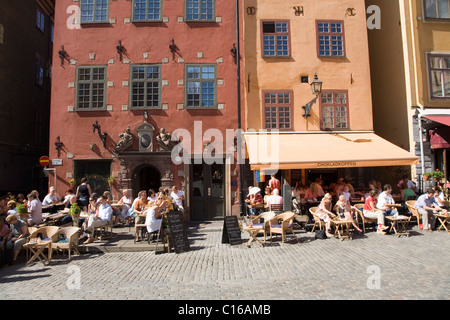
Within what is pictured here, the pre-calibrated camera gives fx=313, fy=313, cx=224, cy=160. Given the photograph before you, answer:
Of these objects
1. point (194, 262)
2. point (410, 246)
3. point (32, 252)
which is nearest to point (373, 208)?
point (410, 246)

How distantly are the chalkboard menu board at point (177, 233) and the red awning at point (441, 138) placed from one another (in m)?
10.7

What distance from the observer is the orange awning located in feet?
34.2

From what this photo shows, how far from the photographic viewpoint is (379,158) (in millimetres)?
10727

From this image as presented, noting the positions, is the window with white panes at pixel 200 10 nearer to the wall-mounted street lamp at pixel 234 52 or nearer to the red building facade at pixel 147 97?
the red building facade at pixel 147 97

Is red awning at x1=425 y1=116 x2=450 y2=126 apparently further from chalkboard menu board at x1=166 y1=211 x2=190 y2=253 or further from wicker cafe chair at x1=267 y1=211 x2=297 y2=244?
chalkboard menu board at x1=166 y1=211 x2=190 y2=253

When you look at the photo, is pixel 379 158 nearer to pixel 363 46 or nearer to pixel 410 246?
pixel 410 246

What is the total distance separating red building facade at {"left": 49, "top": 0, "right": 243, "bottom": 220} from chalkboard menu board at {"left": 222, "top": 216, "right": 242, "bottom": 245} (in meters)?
3.53

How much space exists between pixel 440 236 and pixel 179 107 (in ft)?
32.4

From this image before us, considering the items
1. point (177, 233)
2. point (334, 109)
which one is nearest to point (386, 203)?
point (334, 109)

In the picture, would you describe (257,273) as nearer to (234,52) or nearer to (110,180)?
(110,180)

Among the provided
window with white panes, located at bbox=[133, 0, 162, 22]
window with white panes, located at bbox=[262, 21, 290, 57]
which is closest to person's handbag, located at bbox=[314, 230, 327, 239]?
window with white panes, located at bbox=[262, 21, 290, 57]

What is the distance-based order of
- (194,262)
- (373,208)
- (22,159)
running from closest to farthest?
(194,262) < (373,208) < (22,159)

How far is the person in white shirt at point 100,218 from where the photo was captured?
879 centimetres

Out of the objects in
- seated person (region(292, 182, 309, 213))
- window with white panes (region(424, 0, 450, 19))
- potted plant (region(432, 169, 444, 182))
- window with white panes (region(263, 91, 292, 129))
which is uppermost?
window with white panes (region(424, 0, 450, 19))
